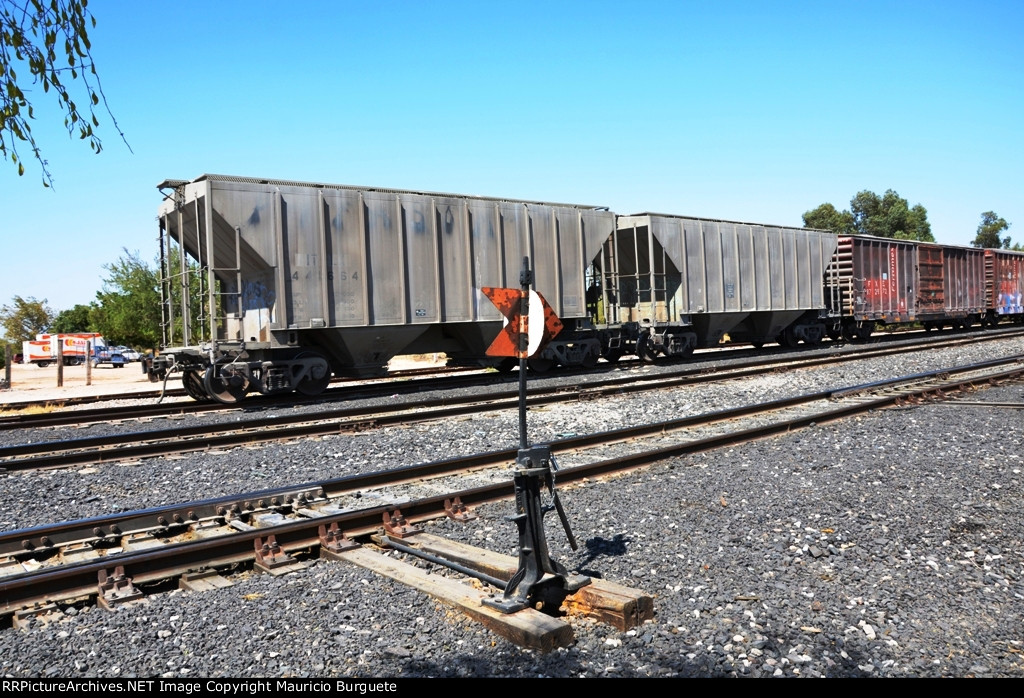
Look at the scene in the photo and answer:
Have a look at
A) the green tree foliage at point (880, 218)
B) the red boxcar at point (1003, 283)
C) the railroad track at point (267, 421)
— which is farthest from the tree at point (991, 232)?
the railroad track at point (267, 421)

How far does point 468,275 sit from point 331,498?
10.1 m

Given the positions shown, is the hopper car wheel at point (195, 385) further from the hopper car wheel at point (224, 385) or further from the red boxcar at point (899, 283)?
the red boxcar at point (899, 283)

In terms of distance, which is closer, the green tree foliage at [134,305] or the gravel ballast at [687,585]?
the gravel ballast at [687,585]

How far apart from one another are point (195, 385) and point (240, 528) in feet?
31.9

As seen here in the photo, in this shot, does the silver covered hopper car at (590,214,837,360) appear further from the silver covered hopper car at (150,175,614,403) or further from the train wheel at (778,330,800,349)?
the silver covered hopper car at (150,175,614,403)

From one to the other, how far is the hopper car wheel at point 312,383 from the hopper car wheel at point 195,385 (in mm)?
1706

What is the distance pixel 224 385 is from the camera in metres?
13.5

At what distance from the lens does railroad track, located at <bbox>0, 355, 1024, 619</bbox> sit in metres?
Result: 4.51

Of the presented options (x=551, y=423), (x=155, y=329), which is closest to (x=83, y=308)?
(x=155, y=329)

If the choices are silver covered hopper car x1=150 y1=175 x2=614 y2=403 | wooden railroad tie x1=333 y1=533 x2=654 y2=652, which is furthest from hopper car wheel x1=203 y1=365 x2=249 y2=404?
wooden railroad tie x1=333 y1=533 x2=654 y2=652

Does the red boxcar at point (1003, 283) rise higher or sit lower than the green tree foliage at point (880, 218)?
lower

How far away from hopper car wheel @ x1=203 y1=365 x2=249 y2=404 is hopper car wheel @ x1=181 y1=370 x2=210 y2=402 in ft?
1.56

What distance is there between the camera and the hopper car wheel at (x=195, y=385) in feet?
46.6

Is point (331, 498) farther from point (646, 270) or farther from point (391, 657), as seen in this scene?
point (646, 270)
